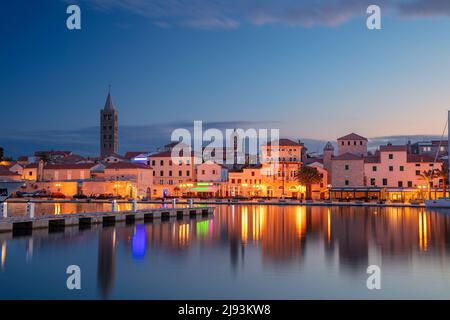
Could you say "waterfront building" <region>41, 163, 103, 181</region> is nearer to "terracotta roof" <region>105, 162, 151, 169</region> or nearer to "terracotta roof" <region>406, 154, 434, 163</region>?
"terracotta roof" <region>105, 162, 151, 169</region>

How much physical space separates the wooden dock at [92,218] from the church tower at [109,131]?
8507cm

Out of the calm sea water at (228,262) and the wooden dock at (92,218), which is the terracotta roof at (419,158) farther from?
the calm sea water at (228,262)

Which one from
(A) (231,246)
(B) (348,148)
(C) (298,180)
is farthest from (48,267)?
(B) (348,148)

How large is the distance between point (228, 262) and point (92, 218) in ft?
57.8

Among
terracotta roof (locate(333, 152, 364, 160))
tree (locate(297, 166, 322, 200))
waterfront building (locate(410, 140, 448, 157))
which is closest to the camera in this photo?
tree (locate(297, 166, 322, 200))

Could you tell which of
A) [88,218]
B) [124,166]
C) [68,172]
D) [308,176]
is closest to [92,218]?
[88,218]

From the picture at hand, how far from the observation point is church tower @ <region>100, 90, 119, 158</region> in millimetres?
133000

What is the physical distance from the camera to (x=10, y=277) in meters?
18.4

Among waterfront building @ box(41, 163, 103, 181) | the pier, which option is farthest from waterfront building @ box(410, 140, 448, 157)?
waterfront building @ box(41, 163, 103, 181)

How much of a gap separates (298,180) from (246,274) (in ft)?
187

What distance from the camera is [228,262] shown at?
22141 mm

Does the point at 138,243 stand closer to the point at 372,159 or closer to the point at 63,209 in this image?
the point at 63,209

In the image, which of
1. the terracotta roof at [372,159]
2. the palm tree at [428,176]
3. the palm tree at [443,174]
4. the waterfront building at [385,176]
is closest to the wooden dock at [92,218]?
the waterfront building at [385,176]
